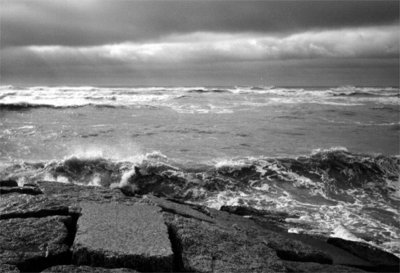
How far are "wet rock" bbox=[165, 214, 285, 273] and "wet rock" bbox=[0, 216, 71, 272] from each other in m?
0.86

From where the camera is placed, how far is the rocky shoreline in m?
2.50

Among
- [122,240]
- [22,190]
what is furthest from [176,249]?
[22,190]

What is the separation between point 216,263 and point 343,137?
39.7 ft

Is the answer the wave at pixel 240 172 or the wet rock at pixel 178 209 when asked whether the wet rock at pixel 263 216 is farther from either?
the wave at pixel 240 172

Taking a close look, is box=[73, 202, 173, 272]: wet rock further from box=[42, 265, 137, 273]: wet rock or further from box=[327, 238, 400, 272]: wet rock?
box=[327, 238, 400, 272]: wet rock

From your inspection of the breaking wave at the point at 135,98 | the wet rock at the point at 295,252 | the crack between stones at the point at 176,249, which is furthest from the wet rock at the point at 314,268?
the breaking wave at the point at 135,98

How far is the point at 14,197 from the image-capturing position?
352cm

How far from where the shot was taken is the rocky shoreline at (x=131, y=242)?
8.19 ft

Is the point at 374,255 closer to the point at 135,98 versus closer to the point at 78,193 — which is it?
the point at 78,193

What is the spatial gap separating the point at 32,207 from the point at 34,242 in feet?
2.08

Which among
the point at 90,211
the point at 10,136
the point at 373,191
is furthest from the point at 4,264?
the point at 10,136

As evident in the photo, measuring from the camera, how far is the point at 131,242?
2.64m

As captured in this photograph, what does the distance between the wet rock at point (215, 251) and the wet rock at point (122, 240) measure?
0.14 m

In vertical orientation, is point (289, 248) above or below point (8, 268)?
below
